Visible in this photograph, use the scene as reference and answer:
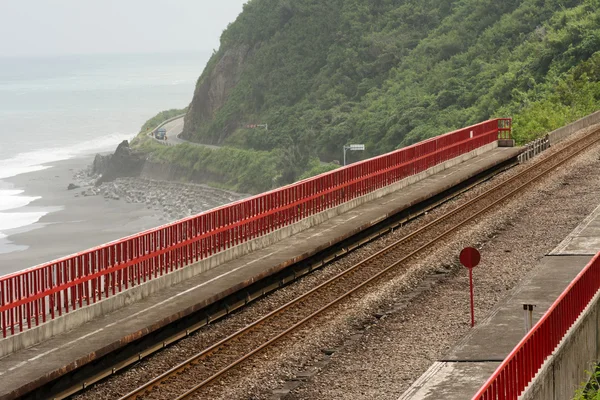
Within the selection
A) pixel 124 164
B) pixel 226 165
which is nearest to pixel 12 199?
pixel 226 165

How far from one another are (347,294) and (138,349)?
17.0ft

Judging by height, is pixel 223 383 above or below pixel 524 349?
below

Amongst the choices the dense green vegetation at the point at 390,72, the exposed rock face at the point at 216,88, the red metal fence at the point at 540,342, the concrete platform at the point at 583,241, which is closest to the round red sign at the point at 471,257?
the red metal fence at the point at 540,342

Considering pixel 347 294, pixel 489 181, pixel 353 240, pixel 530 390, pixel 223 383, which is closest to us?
pixel 530 390

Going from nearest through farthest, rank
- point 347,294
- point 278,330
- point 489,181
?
1. point 278,330
2. point 347,294
3. point 489,181

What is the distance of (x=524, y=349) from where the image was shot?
13031mm

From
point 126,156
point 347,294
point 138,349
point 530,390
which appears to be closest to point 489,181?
point 347,294

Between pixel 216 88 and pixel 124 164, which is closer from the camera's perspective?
pixel 124 164

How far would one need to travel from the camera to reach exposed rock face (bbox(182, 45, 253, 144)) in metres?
137

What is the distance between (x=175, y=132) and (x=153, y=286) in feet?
415

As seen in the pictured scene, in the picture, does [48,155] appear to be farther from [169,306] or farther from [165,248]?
[169,306]

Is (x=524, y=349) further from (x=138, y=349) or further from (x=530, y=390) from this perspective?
(x=138, y=349)

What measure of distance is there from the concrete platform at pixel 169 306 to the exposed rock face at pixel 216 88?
357ft

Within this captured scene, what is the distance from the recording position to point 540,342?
45.1 feet
